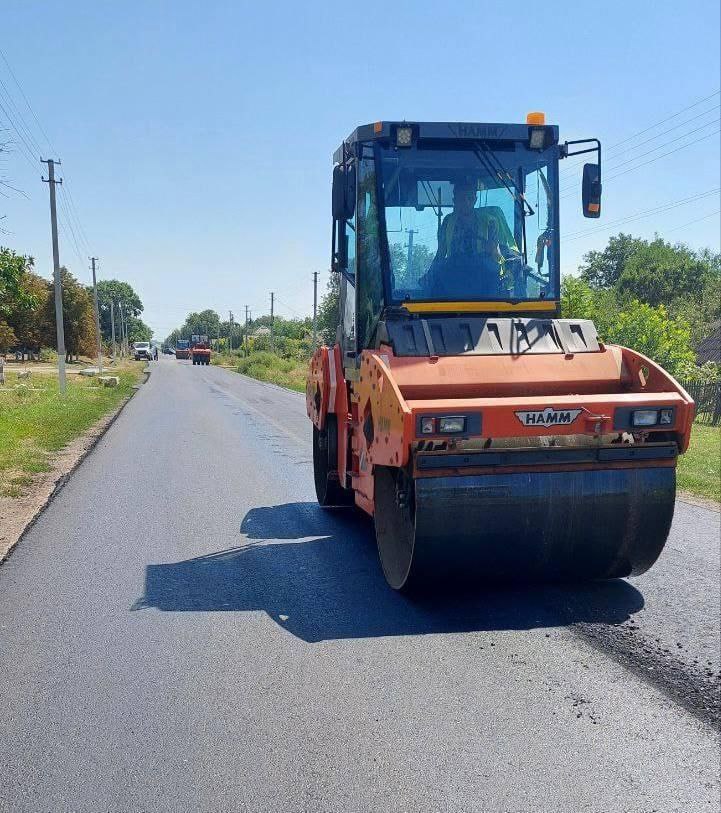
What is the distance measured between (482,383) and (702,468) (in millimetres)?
7586

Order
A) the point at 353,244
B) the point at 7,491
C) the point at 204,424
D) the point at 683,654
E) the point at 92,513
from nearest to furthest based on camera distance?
the point at 683,654 → the point at 353,244 → the point at 92,513 → the point at 7,491 → the point at 204,424

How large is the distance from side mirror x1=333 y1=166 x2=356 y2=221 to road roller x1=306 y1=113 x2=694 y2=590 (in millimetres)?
15

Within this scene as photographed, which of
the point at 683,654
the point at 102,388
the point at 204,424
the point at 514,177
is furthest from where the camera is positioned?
the point at 102,388

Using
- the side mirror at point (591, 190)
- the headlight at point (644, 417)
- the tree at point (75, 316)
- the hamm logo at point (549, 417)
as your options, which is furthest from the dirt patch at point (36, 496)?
the tree at point (75, 316)

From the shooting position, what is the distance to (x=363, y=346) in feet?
20.6

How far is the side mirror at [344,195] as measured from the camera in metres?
5.99

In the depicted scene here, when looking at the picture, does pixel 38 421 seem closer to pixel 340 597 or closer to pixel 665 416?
pixel 340 597

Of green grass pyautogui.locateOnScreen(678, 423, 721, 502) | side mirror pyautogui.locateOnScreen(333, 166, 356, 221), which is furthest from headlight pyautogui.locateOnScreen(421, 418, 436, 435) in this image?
green grass pyautogui.locateOnScreen(678, 423, 721, 502)

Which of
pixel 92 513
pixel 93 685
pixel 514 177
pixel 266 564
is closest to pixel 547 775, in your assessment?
pixel 93 685

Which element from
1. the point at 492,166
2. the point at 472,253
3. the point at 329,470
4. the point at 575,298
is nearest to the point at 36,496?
the point at 329,470

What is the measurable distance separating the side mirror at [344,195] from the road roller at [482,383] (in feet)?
0.05

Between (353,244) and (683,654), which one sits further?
(353,244)

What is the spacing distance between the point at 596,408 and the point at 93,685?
126 inches

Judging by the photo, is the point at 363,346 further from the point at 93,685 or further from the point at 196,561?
the point at 93,685
